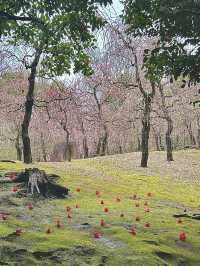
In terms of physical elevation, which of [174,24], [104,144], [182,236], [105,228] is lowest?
[182,236]

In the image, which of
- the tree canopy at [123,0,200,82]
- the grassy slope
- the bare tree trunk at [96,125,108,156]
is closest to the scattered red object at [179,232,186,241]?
the grassy slope

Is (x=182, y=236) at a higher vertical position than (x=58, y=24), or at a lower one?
lower

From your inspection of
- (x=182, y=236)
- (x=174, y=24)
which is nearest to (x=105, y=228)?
(x=182, y=236)

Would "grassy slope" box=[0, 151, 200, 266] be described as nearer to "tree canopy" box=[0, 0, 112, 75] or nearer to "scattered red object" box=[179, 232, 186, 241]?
"scattered red object" box=[179, 232, 186, 241]

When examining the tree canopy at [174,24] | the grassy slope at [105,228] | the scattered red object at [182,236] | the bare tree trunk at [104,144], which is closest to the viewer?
the grassy slope at [105,228]

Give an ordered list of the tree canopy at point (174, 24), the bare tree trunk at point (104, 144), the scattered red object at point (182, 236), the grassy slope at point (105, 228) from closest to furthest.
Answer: the grassy slope at point (105, 228), the tree canopy at point (174, 24), the scattered red object at point (182, 236), the bare tree trunk at point (104, 144)

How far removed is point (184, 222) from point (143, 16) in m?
7.00

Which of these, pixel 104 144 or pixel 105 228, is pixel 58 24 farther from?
pixel 104 144

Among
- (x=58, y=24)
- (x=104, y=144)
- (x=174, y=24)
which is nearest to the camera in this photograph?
Result: (x=174, y=24)

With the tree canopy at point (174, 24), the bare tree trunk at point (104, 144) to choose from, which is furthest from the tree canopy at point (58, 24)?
the bare tree trunk at point (104, 144)

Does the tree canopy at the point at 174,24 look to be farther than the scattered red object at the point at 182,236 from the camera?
No

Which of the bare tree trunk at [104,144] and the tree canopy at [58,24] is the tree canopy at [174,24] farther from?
the bare tree trunk at [104,144]

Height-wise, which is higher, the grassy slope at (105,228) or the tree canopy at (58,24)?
the tree canopy at (58,24)

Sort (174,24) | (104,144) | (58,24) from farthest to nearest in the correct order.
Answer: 1. (104,144)
2. (58,24)
3. (174,24)
